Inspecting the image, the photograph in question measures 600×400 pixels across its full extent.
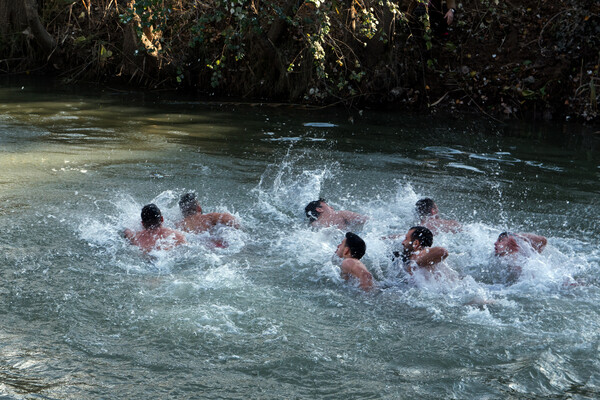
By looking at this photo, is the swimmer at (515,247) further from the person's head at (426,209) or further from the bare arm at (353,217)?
the bare arm at (353,217)

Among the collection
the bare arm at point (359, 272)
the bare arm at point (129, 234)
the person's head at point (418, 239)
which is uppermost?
the person's head at point (418, 239)

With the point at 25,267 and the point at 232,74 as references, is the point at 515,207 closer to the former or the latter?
the point at 25,267

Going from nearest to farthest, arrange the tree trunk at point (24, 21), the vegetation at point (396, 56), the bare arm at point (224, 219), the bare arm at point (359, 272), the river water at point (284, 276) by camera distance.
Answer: the river water at point (284, 276) < the bare arm at point (359, 272) < the bare arm at point (224, 219) < the vegetation at point (396, 56) < the tree trunk at point (24, 21)

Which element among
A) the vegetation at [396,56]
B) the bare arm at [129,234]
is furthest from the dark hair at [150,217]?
the vegetation at [396,56]

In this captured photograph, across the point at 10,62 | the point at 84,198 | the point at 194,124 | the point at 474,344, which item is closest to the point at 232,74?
the point at 194,124

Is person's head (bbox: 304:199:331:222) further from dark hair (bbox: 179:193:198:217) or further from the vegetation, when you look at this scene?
the vegetation

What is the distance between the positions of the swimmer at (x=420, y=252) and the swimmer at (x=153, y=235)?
2.44 metres

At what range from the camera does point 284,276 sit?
6699 millimetres

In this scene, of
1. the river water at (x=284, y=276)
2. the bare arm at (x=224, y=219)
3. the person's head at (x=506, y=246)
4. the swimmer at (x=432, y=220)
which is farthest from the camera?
the bare arm at (x=224, y=219)

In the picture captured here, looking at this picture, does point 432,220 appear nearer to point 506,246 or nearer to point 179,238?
point 506,246

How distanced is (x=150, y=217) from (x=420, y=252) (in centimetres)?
292

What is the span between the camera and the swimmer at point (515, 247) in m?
6.89

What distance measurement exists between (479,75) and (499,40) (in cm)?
108

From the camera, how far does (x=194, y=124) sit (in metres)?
13.7
